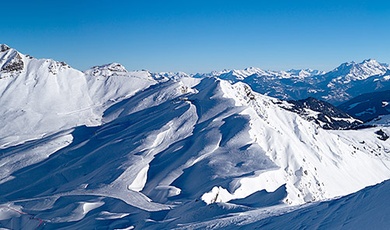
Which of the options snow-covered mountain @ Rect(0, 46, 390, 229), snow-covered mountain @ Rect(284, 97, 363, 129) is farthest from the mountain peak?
snow-covered mountain @ Rect(284, 97, 363, 129)

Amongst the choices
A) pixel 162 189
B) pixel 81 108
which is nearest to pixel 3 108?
pixel 81 108

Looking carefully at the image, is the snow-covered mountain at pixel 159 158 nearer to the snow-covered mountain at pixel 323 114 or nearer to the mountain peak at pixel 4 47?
the mountain peak at pixel 4 47

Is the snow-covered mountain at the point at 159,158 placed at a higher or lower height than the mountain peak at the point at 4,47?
lower

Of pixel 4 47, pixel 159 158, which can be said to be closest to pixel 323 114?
pixel 4 47

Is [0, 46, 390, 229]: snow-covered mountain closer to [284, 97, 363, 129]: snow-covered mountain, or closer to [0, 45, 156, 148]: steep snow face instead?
[0, 45, 156, 148]: steep snow face

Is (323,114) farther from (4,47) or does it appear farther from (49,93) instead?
(4,47)

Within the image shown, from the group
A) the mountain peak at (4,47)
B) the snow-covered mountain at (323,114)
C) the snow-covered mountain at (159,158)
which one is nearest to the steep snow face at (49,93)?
the mountain peak at (4,47)

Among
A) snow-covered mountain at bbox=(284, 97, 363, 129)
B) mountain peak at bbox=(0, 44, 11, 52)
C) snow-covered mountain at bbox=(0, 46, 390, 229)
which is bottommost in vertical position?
snow-covered mountain at bbox=(284, 97, 363, 129)

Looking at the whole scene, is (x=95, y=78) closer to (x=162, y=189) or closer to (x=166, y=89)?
(x=166, y=89)
